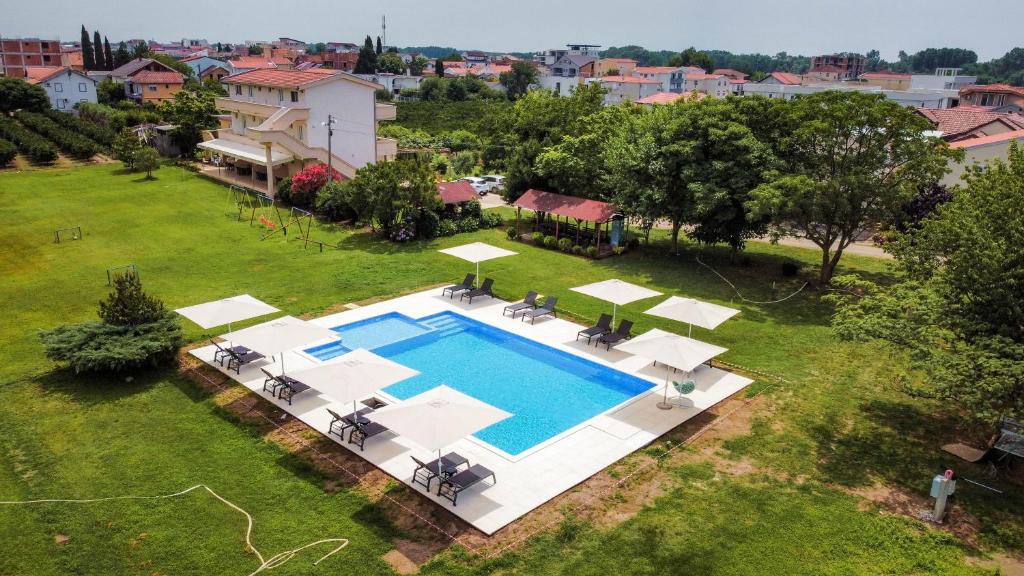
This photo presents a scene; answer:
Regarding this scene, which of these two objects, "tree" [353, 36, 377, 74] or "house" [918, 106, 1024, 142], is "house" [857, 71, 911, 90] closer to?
"house" [918, 106, 1024, 142]

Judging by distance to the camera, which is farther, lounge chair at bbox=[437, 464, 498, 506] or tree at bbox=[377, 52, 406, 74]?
tree at bbox=[377, 52, 406, 74]

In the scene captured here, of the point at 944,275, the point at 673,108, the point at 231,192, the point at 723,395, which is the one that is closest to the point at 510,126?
the point at 673,108

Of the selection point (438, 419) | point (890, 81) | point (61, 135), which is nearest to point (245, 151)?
point (61, 135)

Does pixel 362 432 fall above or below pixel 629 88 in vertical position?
below

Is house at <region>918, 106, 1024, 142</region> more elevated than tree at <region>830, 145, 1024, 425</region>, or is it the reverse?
house at <region>918, 106, 1024, 142</region>

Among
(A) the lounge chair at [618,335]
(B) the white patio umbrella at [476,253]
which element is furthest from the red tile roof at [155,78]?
(A) the lounge chair at [618,335]

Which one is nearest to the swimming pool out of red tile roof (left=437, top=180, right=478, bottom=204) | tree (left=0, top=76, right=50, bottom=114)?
red tile roof (left=437, top=180, right=478, bottom=204)

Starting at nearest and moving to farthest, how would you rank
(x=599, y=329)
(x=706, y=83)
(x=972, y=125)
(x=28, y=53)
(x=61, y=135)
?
(x=599, y=329) < (x=972, y=125) < (x=61, y=135) < (x=28, y=53) < (x=706, y=83)

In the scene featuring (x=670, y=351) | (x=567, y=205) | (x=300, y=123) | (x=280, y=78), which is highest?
(x=280, y=78)

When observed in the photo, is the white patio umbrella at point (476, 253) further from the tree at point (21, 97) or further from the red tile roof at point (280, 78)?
the tree at point (21, 97)

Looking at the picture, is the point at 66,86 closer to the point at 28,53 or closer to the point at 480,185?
the point at 28,53
